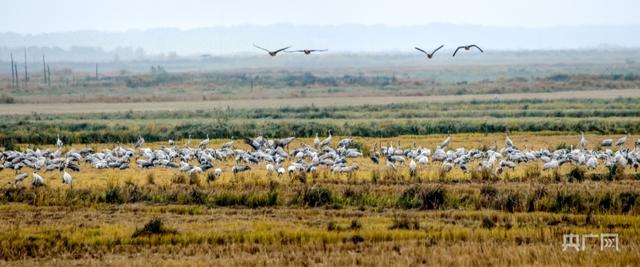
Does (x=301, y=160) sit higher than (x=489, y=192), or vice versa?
(x=489, y=192)

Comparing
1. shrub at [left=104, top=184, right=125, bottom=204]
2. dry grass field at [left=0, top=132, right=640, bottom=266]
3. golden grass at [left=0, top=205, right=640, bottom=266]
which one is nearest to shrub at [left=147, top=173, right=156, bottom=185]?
dry grass field at [left=0, top=132, right=640, bottom=266]

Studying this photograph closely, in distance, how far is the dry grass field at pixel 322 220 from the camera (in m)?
15.6

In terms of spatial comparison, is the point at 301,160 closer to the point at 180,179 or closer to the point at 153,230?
the point at 180,179

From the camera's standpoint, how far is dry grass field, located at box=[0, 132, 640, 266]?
15.6 metres

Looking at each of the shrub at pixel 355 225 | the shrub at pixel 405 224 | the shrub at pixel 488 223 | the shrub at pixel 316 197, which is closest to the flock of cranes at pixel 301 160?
the shrub at pixel 316 197

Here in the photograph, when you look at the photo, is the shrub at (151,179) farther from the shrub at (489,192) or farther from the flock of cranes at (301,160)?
the shrub at (489,192)

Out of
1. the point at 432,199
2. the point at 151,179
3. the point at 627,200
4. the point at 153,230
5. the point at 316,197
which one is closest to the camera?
the point at 153,230

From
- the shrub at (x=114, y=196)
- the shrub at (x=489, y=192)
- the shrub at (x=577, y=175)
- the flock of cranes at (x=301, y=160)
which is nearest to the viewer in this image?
the shrub at (x=489, y=192)

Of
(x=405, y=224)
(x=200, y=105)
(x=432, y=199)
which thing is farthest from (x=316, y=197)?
(x=200, y=105)

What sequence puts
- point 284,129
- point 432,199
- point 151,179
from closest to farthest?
point 432,199 < point 151,179 < point 284,129

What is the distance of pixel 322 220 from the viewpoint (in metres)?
19.5

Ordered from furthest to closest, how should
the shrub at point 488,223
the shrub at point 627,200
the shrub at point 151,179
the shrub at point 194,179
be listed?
the shrub at point 151,179, the shrub at point 194,179, the shrub at point 627,200, the shrub at point 488,223

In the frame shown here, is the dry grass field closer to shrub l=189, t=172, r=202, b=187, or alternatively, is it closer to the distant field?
shrub l=189, t=172, r=202, b=187

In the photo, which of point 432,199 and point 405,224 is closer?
point 405,224
